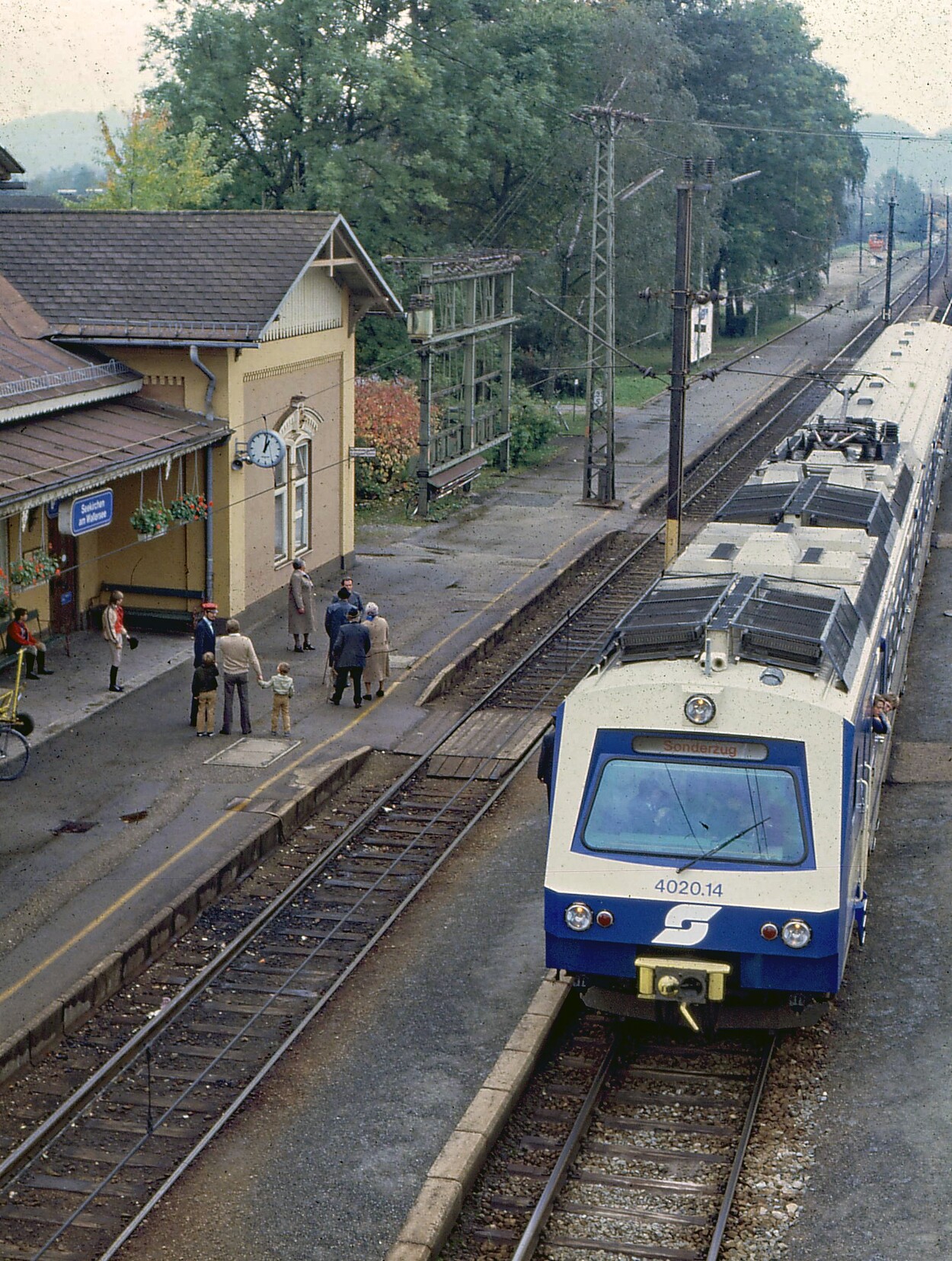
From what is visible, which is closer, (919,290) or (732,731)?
(732,731)

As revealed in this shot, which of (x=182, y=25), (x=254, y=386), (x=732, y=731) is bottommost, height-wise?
(x=732, y=731)

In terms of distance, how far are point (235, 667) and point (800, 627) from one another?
874cm

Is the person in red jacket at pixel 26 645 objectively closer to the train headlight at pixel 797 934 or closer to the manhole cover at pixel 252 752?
the manhole cover at pixel 252 752

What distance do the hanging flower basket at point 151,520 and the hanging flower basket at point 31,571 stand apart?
2.33 m

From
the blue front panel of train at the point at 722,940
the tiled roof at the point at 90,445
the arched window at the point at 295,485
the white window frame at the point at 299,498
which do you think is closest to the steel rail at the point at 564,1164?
the blue front panel of train at the point at 722,940

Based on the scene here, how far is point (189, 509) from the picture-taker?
21.9m

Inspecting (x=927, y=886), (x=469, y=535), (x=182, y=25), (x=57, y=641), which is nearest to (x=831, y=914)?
(x=927, y=886)

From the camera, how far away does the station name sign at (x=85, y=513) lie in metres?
19.4

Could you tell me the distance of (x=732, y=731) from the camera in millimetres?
10266

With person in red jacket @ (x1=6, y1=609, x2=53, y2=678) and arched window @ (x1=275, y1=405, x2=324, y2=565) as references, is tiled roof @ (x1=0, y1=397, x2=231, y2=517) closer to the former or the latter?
person in red jacket @ (x1=6, y1=609, x2=53, y2=678)

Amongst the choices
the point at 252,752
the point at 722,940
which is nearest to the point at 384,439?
the point at 252,752

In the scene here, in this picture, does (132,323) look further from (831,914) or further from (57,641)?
(831,914)

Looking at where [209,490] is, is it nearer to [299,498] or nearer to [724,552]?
[299,498]

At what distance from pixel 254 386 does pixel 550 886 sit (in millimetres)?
14727
